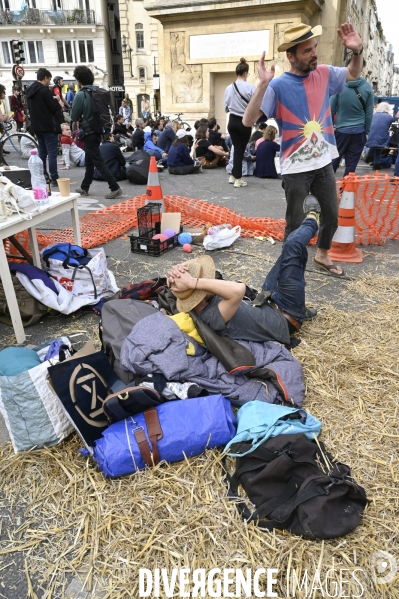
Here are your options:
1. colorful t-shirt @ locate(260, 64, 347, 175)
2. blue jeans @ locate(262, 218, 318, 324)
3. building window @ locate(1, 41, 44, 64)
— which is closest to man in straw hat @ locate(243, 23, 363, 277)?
colorful t-shirt @ locate(260, 64, 347, 175)

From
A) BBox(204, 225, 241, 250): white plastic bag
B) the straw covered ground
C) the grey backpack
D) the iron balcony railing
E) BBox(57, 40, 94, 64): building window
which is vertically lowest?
the straw covered ground

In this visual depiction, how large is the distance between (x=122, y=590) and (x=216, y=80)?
21.3 metres

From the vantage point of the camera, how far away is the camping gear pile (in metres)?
2.14

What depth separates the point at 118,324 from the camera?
10.3 ft

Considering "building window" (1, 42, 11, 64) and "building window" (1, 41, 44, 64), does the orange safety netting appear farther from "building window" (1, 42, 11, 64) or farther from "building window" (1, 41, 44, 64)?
"building window" (1, 42, 11, 64)

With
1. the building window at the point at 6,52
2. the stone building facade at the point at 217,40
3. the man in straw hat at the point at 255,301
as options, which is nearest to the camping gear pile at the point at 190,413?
the man in straw hat at the point at 255,301

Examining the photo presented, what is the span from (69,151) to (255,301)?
10.3m

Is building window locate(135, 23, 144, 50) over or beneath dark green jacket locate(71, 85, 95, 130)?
over

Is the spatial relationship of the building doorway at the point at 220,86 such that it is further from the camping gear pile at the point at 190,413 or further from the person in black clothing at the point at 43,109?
the camping gear pile at the point at 190,413

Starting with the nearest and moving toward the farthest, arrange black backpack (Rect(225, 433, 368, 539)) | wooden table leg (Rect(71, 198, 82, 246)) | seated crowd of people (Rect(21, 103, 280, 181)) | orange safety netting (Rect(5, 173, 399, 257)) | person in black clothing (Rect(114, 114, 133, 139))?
1. black backpack (Rect(225, 433, 368, 539))
2. wooden table leg (Rect(71, 198, 82, 246))
3. orange safety netting (Rect(5, 173, 399, 257))
4. seated crowd of people (Rect(21, 103, 280, 181))
5. person in black clothing (Rect(114, 114, 133, 139))

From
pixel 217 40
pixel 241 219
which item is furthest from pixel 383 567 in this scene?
pixel 217 40

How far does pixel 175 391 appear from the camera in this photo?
8.73 feet

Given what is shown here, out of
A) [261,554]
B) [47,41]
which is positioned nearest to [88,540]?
[261,554]

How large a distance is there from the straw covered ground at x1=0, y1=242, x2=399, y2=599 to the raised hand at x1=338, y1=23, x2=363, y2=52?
2.89 metres
